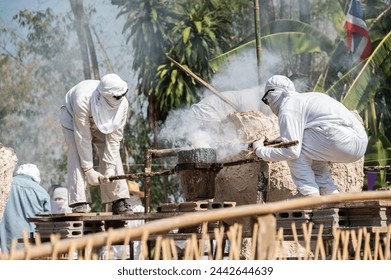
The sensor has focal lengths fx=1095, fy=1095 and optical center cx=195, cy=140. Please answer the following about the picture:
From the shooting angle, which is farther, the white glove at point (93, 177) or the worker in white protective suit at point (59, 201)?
the worker in white protective suit at point (59, 201)

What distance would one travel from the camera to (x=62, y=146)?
2558cm

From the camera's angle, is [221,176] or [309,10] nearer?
[221,176]

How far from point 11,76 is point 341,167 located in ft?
48.4

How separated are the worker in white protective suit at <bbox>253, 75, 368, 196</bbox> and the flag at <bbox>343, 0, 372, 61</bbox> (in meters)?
7.77

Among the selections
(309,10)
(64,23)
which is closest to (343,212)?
(309,10)

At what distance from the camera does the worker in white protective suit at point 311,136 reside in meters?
9.60

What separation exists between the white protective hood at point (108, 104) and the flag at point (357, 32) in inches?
307

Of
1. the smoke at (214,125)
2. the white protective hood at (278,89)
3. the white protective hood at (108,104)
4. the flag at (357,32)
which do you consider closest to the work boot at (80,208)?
the white protective hood at (108,104)

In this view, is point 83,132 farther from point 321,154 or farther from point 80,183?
point 321,154

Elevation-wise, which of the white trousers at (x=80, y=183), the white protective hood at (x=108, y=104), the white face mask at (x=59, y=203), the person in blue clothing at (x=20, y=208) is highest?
the white protective hood at (x=108, y=104)

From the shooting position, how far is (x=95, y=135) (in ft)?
35.4

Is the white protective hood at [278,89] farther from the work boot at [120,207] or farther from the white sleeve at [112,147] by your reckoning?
the work boot at [120,207]
